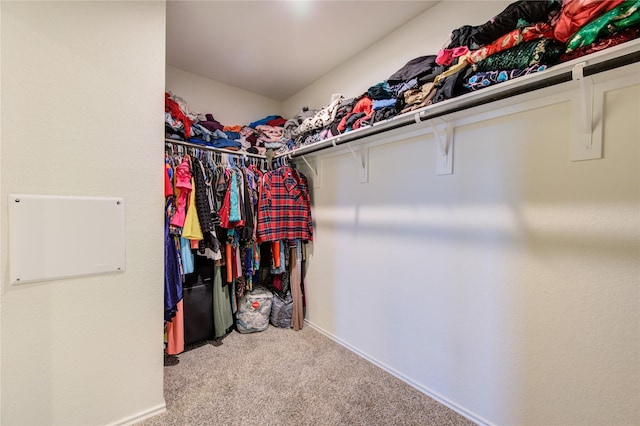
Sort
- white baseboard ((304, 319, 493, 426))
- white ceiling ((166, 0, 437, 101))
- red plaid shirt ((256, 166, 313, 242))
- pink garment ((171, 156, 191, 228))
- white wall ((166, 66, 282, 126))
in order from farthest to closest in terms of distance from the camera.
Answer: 1. white wall ((166, 66, 282, 126))
2. red plaid shirt ((256, 166, 313, 242))
3. pink garment ((171, 156, 191, 228))
4. white ceiling ((166, 0, 437, 101))
5. white baseboard ((304, 319, 493, 426))

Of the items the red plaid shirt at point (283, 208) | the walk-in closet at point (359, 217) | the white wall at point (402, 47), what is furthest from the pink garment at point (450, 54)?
the red plaid shirt at point (283, 208)

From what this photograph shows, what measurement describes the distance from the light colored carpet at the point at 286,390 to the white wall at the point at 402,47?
223 cm

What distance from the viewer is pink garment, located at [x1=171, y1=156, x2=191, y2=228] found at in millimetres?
1896

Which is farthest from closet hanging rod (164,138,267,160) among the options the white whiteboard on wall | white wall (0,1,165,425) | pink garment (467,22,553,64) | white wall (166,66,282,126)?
pink garment (467,22,553,64)

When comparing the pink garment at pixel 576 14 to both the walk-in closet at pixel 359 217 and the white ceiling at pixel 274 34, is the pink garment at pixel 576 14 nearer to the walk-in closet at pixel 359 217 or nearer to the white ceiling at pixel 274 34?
the walk-in closet at pixel 359 217

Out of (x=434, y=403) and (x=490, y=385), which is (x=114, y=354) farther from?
(x=490, y=385)

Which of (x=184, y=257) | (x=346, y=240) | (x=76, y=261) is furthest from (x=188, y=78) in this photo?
(x=346, y=240)

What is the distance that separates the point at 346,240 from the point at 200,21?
199 centimetres

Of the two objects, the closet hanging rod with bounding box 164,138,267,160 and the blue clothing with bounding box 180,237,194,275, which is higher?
the closet hanging rod with bounding box 164,138,267,160

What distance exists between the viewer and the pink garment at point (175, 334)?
2.01 m

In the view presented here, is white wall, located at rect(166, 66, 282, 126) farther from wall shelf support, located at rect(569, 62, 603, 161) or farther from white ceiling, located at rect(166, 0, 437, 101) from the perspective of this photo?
wall shelf support, located at rect(569, 62, 603, 161)

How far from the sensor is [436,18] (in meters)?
1.67

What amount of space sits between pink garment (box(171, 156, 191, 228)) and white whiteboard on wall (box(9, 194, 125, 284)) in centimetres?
51

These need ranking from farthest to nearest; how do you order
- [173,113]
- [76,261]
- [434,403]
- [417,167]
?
[173,113] → [417,167] → [434,403] → [76,261]
